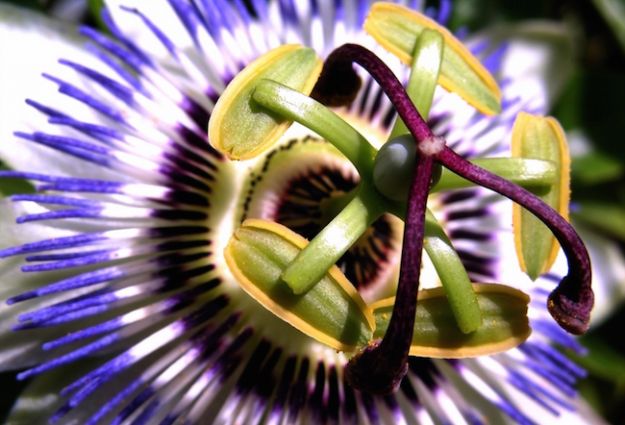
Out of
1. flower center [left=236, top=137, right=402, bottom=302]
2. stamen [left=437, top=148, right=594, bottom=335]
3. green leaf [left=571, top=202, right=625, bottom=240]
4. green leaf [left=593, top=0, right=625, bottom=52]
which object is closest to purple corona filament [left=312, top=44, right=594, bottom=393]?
stamen [left=437, top=148, right=594, bottom=335]

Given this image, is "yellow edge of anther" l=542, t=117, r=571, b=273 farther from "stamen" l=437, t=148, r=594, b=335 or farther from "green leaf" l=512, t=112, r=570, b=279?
"stamen" l=437, t=148, r=594, b=335

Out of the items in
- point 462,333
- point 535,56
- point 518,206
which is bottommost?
point 462,333

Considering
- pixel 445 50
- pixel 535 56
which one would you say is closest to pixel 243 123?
pixel 445 50

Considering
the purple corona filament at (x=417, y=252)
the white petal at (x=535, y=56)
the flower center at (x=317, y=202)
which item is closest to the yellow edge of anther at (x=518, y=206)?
the purple corona filament at (x=417, y=252)

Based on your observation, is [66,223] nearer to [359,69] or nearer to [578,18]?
[359,69]

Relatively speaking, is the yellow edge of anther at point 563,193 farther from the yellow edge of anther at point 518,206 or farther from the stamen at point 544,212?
the stamen at point 544,212

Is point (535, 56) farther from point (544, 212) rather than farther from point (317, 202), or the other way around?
point (544, 212)
